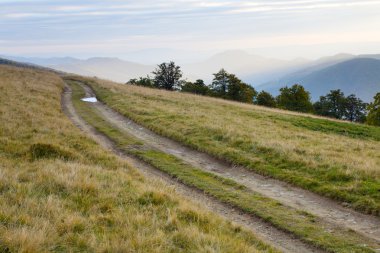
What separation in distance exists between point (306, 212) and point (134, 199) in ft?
17.0

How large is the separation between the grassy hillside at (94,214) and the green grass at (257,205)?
1760 millimetres

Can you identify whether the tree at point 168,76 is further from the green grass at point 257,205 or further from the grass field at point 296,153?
the green grass at point 257,205

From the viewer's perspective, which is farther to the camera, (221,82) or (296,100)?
(221,82)

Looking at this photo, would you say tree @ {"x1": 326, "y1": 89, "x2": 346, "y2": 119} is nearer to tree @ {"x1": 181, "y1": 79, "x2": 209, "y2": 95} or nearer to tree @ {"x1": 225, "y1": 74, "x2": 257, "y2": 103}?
tree @ {"x1": 225, "y1": 74, "x2": 257, "y2": 103}

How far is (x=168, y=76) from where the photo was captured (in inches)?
3504

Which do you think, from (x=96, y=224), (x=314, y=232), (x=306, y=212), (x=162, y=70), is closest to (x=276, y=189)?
(x=306, y=212)

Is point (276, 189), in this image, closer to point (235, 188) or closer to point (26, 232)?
point (235, 188)

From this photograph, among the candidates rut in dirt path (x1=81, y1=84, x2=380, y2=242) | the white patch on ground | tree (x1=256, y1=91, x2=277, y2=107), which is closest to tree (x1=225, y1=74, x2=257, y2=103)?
tree (x1=256, y1=91, x2=277, y2=107)

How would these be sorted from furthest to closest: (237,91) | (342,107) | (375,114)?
(342,107), (237,91), (375,114)

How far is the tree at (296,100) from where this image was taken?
86.1m

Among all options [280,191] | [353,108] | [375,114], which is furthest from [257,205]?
[353,108]

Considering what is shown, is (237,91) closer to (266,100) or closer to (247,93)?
(247,93)

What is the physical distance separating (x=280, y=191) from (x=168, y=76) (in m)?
77.9

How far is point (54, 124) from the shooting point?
69.8 ft
